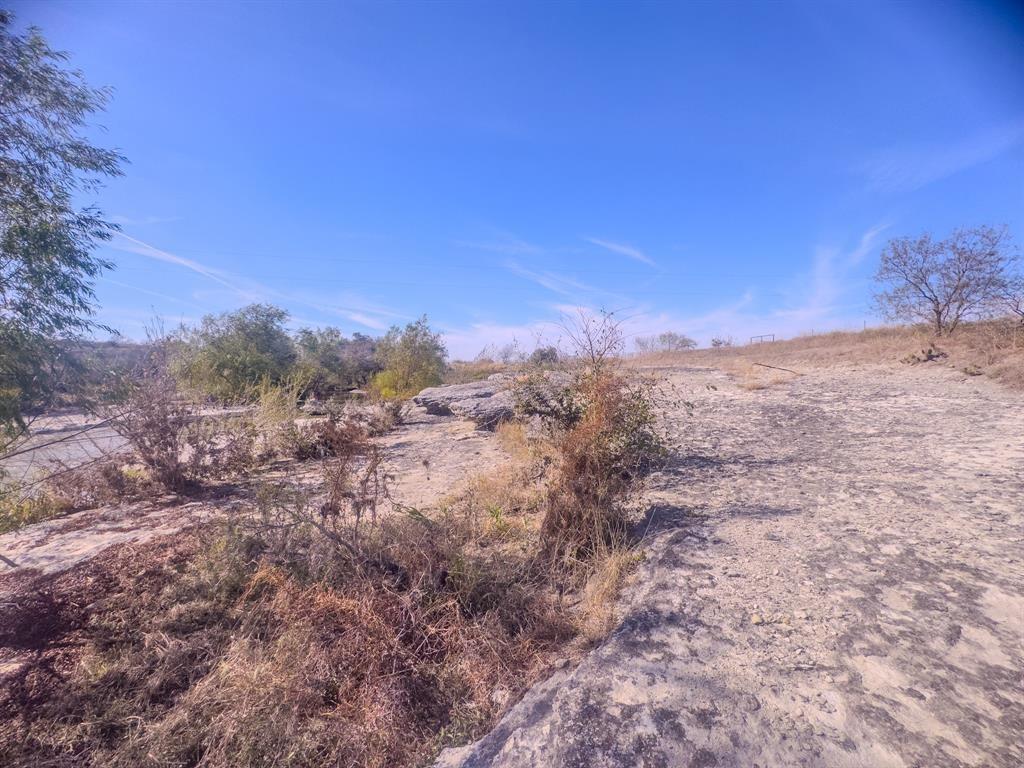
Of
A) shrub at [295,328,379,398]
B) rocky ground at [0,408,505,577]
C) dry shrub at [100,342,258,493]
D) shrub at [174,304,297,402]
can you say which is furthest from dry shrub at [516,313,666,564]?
shrub at [295,328,379,398]

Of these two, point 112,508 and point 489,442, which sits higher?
point 489,442

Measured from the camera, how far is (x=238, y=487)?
5.52 meters

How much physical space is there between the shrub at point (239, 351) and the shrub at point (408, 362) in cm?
304

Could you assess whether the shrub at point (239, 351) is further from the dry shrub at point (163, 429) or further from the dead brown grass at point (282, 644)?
the dead brown grass at point (282, 644)

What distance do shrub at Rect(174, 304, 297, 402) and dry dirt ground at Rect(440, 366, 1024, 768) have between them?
11773 mm

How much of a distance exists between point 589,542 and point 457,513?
49.5 inches

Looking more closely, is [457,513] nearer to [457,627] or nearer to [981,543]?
[457,627]

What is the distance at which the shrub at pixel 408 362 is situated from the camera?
15430 mm

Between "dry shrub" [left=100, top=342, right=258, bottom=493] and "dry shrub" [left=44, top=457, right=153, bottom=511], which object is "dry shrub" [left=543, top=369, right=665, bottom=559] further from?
"dry shrub" [left=44, top=457, right=153, bottom=511]

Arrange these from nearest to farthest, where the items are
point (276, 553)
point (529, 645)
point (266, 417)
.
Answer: point (529, 645)
point (276, 553)
point (266, 417)

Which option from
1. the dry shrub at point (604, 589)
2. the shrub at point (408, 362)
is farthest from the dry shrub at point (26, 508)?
the shrub at point (408, 362)

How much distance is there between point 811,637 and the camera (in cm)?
199

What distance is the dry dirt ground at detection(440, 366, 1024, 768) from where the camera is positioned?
4.94 feet

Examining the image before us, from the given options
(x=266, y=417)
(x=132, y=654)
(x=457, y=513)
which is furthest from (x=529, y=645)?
(x=266, y=417)
